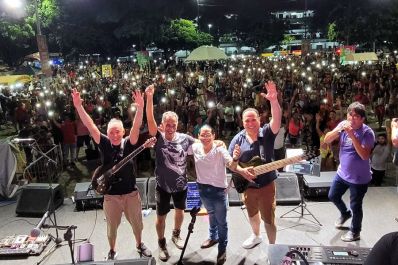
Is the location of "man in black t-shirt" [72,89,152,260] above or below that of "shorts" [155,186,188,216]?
above

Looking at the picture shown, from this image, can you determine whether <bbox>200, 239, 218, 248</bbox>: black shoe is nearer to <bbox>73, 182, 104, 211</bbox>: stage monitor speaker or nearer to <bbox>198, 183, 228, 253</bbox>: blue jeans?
<bbox>198, 183, 228, 253</bbox>: blue jeans

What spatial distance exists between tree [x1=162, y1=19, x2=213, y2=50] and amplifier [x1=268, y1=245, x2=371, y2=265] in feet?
142

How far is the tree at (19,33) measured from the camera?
2452 centimetres

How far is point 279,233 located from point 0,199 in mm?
5802

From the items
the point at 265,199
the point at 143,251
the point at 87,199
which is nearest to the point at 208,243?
the point at 143,251

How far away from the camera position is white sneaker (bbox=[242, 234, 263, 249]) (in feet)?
18.2

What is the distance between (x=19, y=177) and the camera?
948 cm

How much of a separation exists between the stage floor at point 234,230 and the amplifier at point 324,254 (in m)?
1.19

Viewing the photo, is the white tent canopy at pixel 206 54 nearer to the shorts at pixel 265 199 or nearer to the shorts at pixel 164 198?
the shorts at pixel 164 198

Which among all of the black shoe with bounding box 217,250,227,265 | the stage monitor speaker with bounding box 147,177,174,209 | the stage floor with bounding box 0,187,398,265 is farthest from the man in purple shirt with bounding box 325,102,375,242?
the stage monitor speaker with bounding box 147,177,174,209

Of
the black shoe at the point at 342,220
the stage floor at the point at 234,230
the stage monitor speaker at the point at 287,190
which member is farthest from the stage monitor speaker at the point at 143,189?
the black shoe at the point at 342,220

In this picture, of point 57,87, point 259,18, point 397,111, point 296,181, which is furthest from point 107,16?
point 296,181

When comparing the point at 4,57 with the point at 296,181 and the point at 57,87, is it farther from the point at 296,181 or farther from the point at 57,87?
the point at 296,181

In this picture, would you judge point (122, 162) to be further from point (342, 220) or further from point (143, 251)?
point (342, 220)
